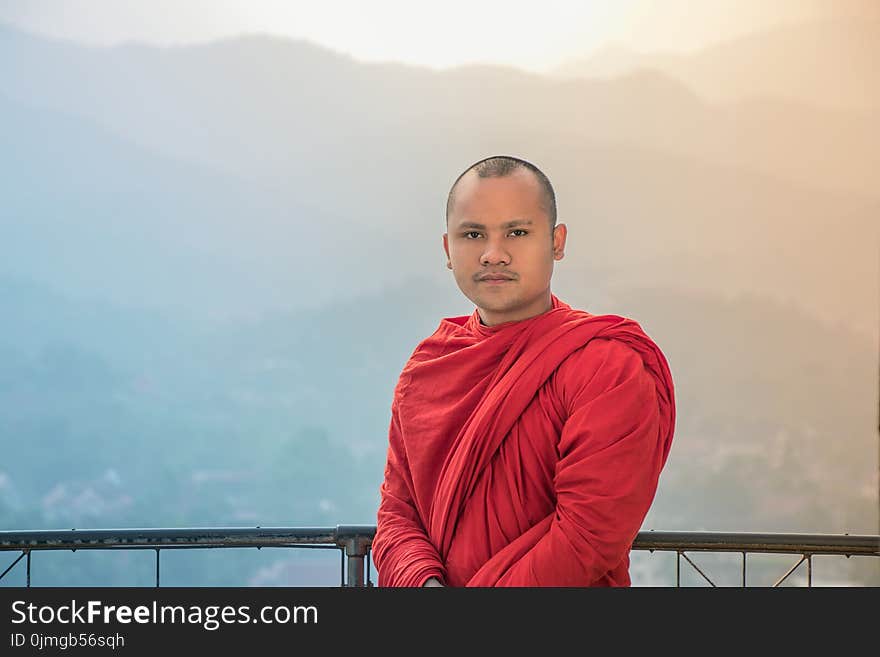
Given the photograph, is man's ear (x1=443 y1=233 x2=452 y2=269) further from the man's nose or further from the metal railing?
the metal railing

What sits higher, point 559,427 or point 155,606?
point 559,427

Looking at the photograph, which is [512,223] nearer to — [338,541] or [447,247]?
[447,247]

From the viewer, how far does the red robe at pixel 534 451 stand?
147 centimetres

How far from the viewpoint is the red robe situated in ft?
4.83

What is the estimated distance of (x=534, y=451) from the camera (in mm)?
1550

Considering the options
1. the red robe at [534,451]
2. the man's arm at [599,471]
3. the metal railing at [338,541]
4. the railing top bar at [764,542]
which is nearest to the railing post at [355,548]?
the metal railing at [338,541]

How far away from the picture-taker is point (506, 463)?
156 cm

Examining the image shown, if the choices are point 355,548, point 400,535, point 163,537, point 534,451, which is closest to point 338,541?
point 355,548

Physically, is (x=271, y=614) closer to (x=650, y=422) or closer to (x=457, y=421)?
(x=457, y=421)

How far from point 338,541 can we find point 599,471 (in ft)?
3.53

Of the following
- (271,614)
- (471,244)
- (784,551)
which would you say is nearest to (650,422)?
(471,244)

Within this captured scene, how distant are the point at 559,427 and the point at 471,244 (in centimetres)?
37

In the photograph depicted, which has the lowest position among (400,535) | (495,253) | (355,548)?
(400,535)

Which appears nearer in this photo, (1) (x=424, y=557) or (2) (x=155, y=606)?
(1) (x=424, y=557)
